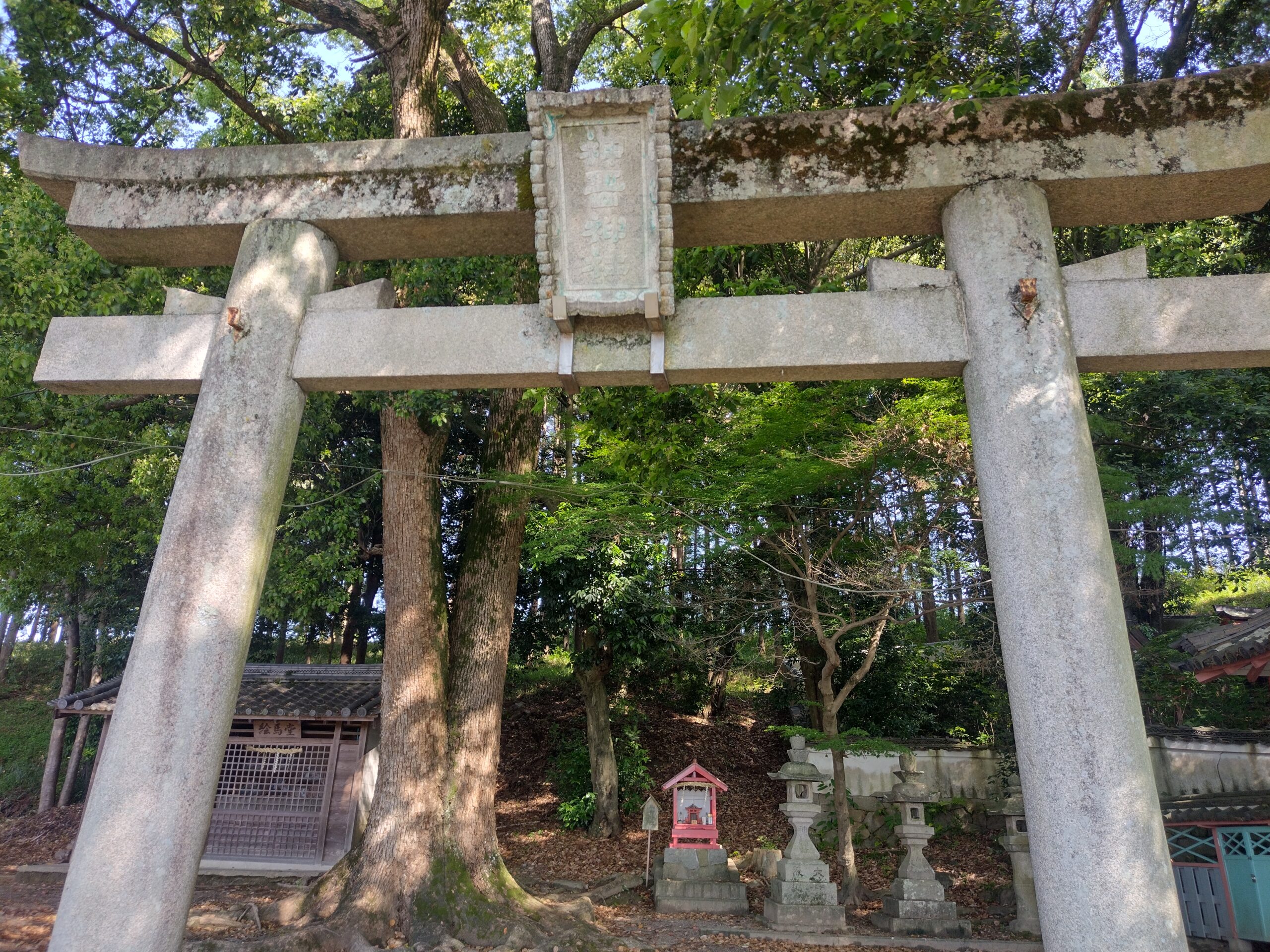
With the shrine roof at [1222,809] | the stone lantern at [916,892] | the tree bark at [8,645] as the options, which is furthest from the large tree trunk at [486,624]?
the tree bark at [8,645]

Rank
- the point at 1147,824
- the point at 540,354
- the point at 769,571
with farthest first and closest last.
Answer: the point at 769,571
the point at 540,354
the point at 1147,824

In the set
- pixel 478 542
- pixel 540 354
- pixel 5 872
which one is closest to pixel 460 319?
pixel 540 354

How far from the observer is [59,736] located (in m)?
14.3

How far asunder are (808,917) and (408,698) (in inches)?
200

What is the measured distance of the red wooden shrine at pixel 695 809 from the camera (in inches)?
406

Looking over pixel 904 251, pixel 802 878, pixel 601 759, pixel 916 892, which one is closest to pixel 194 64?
pixel 904 251

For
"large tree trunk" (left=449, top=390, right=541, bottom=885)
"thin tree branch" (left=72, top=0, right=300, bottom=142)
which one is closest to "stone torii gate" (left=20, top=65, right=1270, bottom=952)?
"thin tree branch" (left=72, top=0, right=300, bottom=142)

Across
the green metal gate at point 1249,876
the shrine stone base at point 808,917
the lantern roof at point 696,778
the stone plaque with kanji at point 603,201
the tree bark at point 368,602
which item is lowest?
the shrine stone base at point 808,917

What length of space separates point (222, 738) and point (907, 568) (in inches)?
320

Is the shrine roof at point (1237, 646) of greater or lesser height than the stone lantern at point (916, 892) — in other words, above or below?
above

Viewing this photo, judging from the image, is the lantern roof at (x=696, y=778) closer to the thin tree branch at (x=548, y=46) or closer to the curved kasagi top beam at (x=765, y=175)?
the curved kasagi top beam at (x=765, y=175)

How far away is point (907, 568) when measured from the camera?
32.2ft

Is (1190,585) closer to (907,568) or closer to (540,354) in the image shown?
(907,568)

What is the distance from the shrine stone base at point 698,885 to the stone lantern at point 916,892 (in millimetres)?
1643
